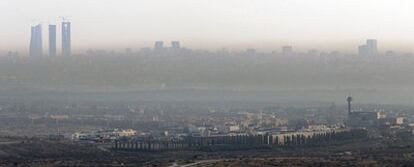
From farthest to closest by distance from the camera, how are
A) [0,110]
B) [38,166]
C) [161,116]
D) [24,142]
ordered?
1. [0,110]
2. [161,116]
3. [24,142]
4. [38,166]

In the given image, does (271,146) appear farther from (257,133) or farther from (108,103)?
(108,103)

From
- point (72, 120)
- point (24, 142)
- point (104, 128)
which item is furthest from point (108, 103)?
point (24, 142)

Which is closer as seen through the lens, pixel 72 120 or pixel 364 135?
pixel 364 135

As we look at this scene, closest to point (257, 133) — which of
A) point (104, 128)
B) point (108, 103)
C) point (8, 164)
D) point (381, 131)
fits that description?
point (381, 131)

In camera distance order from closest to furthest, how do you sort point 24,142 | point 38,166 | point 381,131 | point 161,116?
point 38,166
point 24,142
point 381,131
point 161,116

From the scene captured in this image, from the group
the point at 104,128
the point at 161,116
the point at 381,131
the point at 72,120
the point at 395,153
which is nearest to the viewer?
the point at 395,153

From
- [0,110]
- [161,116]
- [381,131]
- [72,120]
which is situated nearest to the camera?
[381,131]

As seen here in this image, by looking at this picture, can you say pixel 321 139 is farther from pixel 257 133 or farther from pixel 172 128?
pixel 172 128

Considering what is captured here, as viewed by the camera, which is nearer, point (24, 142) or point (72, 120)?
point (24, 142)

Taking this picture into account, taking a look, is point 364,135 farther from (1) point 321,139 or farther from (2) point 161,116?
(2) point 161,116
